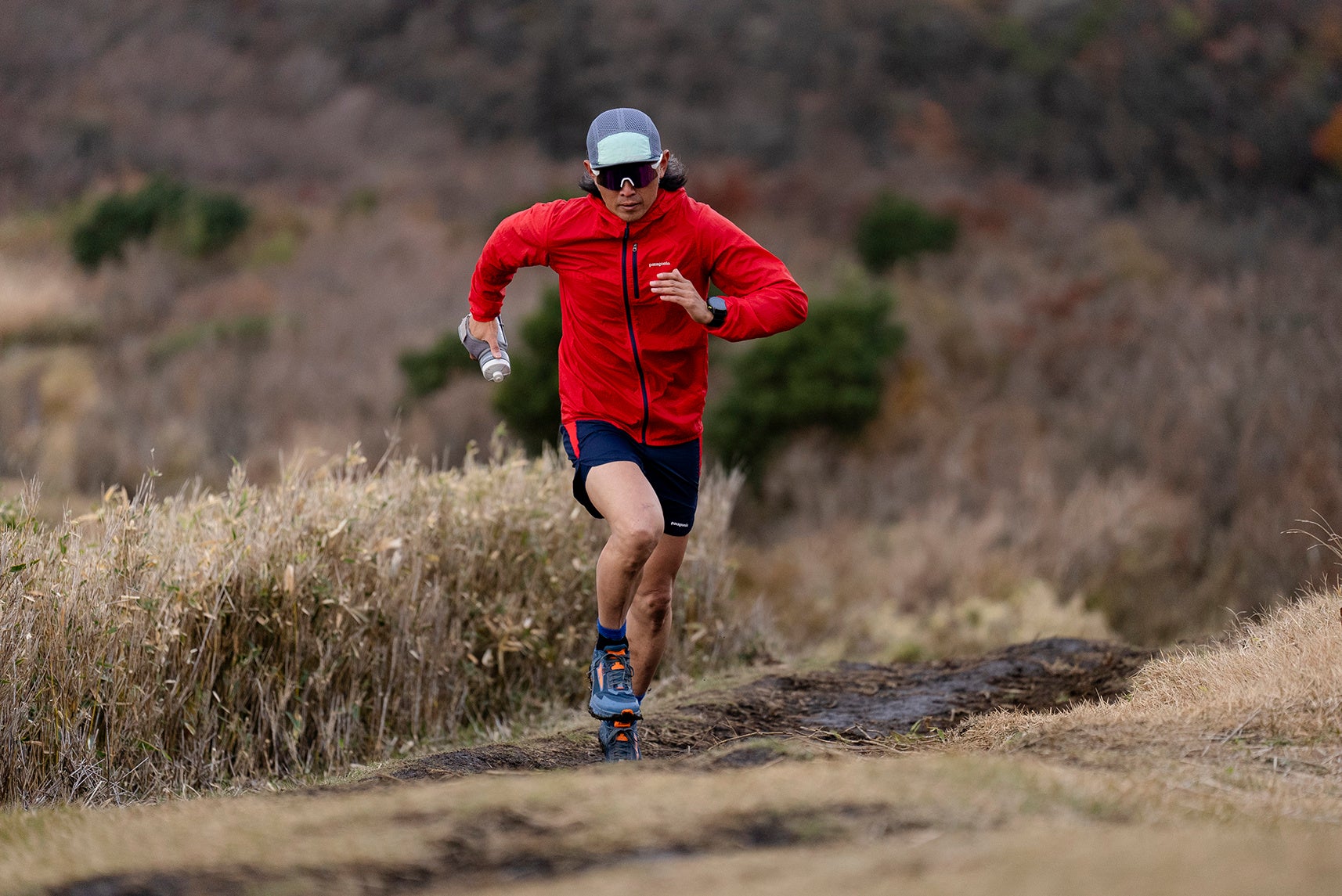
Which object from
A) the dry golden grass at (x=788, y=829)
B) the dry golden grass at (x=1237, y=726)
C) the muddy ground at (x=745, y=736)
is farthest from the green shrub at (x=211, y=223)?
the dry golden grass at (x=788, y=829)

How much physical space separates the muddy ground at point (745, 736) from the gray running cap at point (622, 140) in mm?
2003

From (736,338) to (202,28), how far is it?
113ft

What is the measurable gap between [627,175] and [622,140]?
4.7 inches

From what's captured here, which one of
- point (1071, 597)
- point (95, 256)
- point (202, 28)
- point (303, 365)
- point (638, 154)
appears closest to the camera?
point (638, 154)

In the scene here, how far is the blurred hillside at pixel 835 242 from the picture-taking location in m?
13.2

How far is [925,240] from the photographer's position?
22500mm

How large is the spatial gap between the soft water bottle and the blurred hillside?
3290 millimetres

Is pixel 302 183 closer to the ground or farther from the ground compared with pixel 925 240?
farther from the ground

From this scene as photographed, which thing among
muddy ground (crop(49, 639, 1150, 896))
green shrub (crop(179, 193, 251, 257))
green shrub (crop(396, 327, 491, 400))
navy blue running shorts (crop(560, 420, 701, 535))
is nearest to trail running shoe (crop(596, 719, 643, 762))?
muddy ground (crop(49, 639, 1150, 896))

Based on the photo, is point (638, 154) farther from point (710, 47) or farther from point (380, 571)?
point (710, 47)

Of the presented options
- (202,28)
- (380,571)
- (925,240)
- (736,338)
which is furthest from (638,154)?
(202,28)

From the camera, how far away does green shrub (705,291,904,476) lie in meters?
16.1

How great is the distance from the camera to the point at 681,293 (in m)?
4.87

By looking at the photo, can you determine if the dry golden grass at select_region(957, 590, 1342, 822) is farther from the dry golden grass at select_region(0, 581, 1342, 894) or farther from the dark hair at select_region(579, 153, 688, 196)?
the dark hair at select_region(579, 153, 688, 196)
